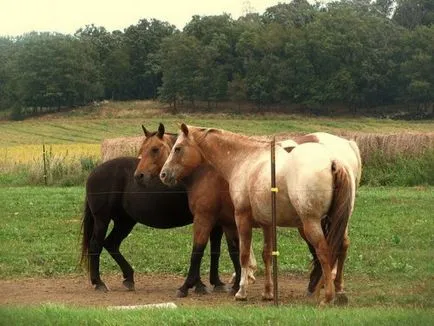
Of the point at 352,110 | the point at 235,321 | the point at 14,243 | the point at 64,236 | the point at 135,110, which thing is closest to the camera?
the point at 235,321

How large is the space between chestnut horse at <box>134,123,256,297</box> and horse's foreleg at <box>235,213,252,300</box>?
0.72 metres

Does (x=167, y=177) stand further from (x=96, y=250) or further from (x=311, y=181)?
(x=311, y=181)

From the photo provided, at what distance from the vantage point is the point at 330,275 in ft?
27.4

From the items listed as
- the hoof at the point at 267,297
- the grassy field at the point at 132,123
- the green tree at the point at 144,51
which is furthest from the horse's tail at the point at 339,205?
the green tree at the point at 144,51

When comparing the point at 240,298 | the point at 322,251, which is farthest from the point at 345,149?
the point at 240,298

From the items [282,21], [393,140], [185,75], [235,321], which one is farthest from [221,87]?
[235,321]

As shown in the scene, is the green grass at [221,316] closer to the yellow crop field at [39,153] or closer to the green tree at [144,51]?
the yellow crop field at [39,153]

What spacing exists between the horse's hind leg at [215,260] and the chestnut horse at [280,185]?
3.48ft

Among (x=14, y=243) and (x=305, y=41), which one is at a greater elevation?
(x=305, y=41)

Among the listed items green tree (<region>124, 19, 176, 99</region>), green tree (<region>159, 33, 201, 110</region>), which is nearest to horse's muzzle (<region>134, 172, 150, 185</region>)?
green tree (<region>159, 33, 201, 110</region>)

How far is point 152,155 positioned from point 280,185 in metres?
2.31

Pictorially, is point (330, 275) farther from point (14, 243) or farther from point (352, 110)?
point (352, 110)

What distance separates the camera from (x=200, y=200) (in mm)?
10031

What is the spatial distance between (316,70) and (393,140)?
17279mm
